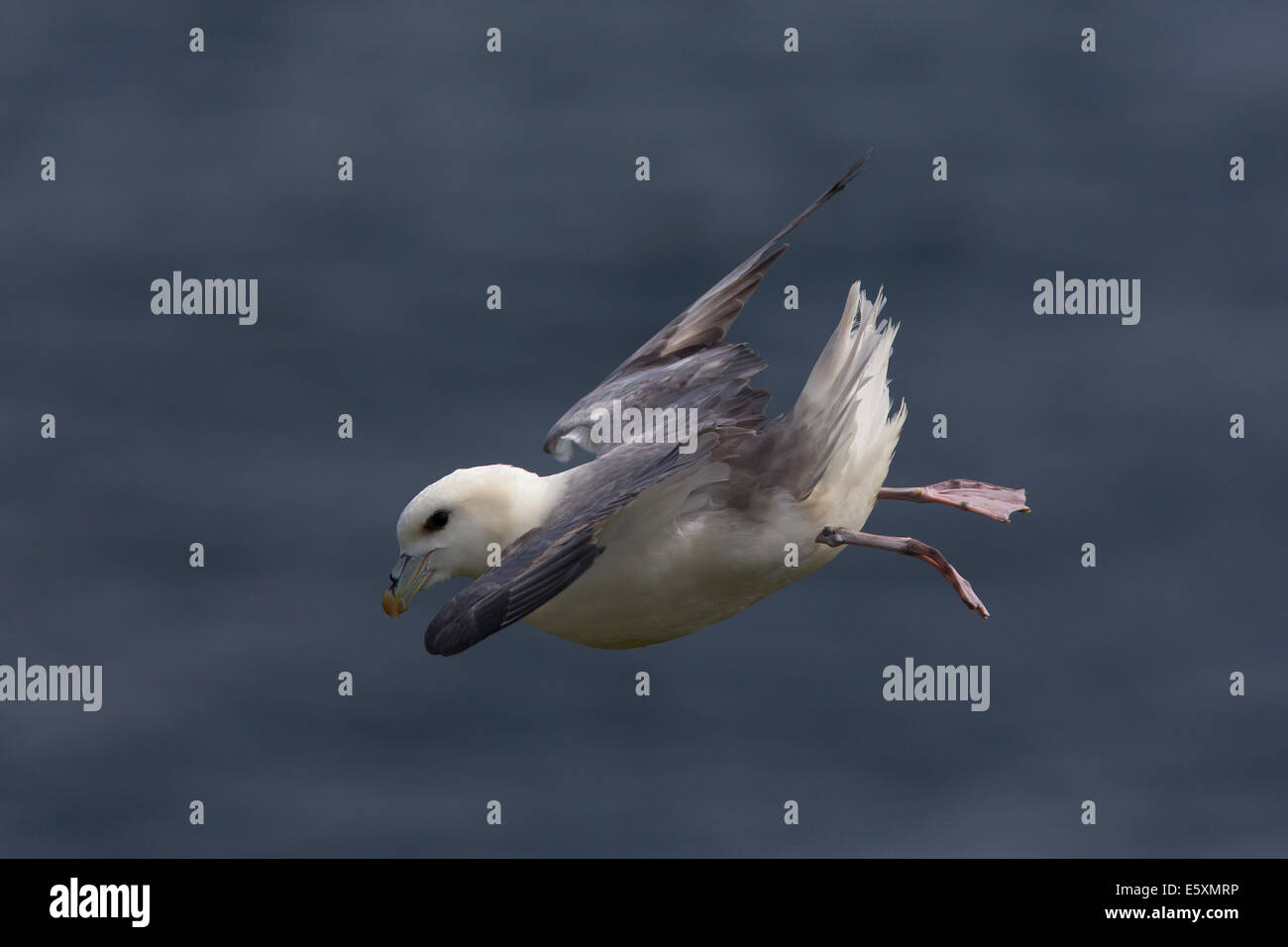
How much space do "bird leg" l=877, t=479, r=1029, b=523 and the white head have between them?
89.4 inches

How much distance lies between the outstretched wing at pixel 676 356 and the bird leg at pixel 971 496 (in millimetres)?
1293

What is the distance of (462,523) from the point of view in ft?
33.7

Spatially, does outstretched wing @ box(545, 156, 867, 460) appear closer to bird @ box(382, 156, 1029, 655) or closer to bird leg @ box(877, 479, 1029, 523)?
bird @ box(382, 156, 1029, 655)

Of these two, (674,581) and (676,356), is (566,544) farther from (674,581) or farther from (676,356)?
(676,356)

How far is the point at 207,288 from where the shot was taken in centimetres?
1389


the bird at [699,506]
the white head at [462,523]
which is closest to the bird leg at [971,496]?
the bird at [699,506]

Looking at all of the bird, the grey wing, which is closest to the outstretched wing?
the bird

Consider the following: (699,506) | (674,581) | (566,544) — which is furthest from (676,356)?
(566,544)

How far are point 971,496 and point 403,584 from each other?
11.1 feet

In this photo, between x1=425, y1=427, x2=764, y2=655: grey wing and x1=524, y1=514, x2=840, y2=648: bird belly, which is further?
x1=524, y1=514, x2=840, y2=648: bird belly

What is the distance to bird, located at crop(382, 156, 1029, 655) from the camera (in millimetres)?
10250

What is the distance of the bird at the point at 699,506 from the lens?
33.6 feet

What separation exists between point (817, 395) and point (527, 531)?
1.64 m

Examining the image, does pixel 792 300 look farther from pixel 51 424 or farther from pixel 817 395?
pixel 51 424
